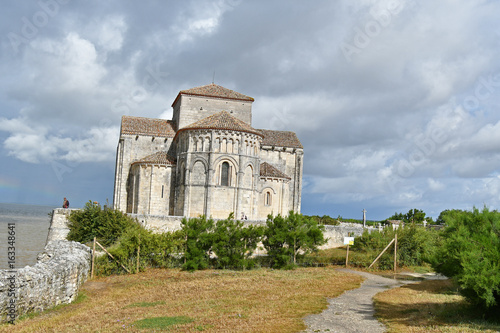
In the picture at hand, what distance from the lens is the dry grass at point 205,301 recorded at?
1098 centimetres

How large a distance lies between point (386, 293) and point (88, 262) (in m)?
13.1

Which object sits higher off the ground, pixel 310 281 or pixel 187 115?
pixel 187 115

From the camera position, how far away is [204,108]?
4056 centimetres

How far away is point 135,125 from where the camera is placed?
4012 centimetres

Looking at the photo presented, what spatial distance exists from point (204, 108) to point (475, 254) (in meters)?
32.8

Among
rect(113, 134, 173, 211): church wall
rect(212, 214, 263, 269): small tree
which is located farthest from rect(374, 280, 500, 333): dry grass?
rect(113, 134, 173, 211): church wall

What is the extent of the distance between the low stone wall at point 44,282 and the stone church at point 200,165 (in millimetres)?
15149

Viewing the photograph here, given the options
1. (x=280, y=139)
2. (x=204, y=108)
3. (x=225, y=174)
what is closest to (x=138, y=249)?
(x=225, y=174)

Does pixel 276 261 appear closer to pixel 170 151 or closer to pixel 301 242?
pixel 301 242

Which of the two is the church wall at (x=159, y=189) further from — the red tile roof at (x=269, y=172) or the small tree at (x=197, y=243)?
the small tree at (x=197, y=243)

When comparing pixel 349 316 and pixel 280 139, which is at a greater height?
pixel 280 139

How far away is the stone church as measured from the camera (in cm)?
3388

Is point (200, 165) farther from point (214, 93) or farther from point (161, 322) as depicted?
point (161, 322)

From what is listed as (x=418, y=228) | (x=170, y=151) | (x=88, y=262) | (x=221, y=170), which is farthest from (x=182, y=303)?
(x=170, y=151)
